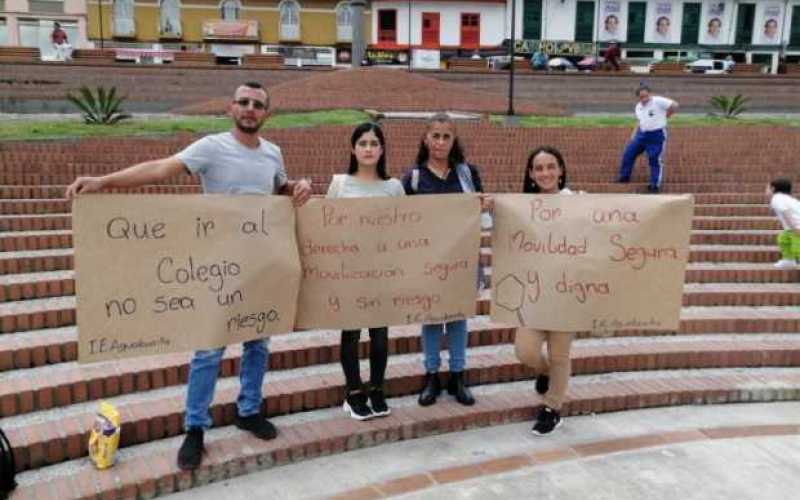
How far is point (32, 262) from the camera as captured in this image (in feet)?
18.9

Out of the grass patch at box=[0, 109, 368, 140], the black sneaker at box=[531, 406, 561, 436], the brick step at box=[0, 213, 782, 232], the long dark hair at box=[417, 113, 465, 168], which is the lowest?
the black sneaker at box=[531, 406, 561, 436]

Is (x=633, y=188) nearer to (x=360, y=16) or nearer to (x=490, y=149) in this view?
(x=490, y=149)

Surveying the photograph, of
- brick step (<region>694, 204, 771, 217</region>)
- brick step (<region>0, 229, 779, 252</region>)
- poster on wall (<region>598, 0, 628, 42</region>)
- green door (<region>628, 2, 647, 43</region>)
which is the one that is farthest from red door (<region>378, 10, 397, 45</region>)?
brick step (<region>0, 229, 779, 252</region>)

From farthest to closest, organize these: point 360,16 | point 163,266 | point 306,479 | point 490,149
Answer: point 360,16 → point 490,149 → point 306,479 → point 163,266

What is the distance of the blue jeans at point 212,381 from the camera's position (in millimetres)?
3537

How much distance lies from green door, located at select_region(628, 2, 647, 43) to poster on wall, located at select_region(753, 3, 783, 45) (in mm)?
8271

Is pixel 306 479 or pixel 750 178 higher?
pixel 750 178

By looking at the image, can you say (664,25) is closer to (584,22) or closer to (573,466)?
(584,22)

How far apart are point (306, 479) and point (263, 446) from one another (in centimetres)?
31

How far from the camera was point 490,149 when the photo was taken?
10555mm

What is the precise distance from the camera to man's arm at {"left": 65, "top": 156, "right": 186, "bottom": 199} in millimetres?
3184

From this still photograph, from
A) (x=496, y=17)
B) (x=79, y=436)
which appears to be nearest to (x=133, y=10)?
(x=496, y=17)

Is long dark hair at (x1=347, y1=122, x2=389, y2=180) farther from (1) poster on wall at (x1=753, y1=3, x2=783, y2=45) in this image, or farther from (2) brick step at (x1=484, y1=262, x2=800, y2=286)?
(1) poster on wall at (x1=753, y1=3, x2=783, y2=45)

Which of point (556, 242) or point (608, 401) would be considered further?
point (608, 401)
